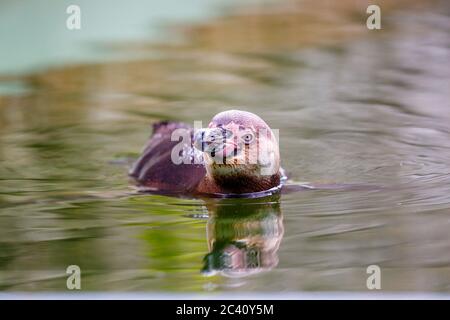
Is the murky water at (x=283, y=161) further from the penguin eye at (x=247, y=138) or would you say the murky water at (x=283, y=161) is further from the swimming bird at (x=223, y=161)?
the penguin eye at (x=247, y=138)

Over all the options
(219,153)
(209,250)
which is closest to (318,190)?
(219,153)

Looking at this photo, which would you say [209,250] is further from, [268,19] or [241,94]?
[268,19]

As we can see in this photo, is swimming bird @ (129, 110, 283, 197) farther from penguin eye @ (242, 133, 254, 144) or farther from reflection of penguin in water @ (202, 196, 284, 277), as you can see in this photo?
reflection of penguin in water @ (202, 196, 284, 277)

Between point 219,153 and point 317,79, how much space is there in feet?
8.80

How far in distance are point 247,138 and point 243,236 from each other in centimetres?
65

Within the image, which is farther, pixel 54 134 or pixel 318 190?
pixel 54 134

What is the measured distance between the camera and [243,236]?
513cm

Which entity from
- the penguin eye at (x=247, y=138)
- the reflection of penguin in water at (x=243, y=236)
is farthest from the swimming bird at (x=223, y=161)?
the reflection of penguin in water at (x=243, y=236)

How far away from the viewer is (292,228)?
5168mm

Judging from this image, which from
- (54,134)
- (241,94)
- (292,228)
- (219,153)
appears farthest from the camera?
(241,94)

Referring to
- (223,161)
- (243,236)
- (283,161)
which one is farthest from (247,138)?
(283,161)

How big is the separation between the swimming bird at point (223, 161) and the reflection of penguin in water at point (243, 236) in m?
0.11

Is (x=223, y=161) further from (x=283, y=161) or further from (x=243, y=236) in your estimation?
(x=283, y=161)

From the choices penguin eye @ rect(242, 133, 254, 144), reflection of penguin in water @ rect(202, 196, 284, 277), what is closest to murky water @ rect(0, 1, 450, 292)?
reflection of penguin in water @ rect(202, 196, 284, 277)
